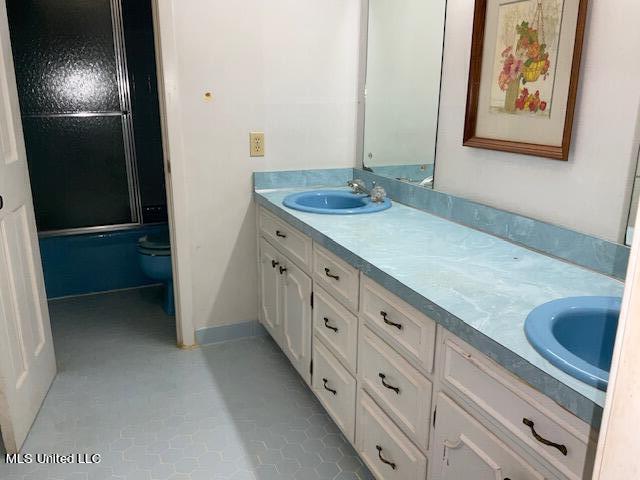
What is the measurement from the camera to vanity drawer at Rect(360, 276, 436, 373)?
4.08ft

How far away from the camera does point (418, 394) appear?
1.30 meters

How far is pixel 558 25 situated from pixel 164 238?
2.49 m

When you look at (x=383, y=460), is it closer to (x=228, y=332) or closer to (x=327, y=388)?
(x=327, y=388)

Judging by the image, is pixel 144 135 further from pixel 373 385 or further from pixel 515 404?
pixel 515 404

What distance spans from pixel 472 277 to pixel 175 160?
1.50 meters

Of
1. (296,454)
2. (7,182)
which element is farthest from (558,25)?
(7,182)

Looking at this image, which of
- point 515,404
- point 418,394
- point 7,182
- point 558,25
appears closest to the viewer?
point 515,404

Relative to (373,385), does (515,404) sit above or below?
above

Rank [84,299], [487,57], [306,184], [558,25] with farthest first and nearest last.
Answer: [84,299] < [306,184] < [487,57] < [558,25]

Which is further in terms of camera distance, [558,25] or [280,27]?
[280,27]

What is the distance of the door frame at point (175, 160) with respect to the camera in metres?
2.15

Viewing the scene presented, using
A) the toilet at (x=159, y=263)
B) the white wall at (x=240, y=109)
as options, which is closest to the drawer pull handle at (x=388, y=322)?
the white wall at (x=240, y=109)

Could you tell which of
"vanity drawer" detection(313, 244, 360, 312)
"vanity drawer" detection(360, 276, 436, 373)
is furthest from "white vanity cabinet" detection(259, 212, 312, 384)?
"vanity drawer" detection(360, 276, 436, 373)

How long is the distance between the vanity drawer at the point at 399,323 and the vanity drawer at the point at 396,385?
4cm
